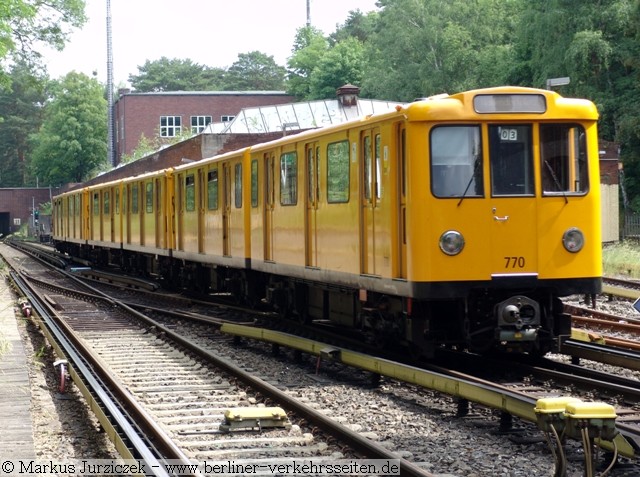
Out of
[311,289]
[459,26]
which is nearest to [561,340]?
[311,289]

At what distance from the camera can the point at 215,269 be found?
842 inches

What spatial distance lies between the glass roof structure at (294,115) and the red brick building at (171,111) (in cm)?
2963

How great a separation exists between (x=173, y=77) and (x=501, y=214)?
12045 cm

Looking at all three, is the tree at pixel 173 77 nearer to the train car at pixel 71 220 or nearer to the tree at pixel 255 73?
the tree at pixel 255 73

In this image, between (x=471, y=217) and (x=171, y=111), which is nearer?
(x=471, y=217)

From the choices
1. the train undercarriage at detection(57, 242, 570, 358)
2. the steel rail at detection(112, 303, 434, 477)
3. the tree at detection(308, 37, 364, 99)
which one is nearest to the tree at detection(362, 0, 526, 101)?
the tree at detection(308, 37, 364, 99)

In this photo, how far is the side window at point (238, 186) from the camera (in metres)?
18.2

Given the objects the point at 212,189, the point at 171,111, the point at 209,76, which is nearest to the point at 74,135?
the point at 171,111

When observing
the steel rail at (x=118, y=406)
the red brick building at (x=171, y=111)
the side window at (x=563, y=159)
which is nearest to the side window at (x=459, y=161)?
the side window at (x=563, y=159)

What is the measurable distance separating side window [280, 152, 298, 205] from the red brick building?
6997cm

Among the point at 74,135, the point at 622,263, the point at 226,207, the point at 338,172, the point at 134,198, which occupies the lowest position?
the point at 622,263

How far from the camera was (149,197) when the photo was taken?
88.6 feet

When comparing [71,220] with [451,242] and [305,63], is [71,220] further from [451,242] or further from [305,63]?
[305,63]

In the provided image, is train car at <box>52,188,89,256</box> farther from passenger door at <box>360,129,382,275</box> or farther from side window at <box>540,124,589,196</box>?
side window at <box>540,124,589,196</box>
